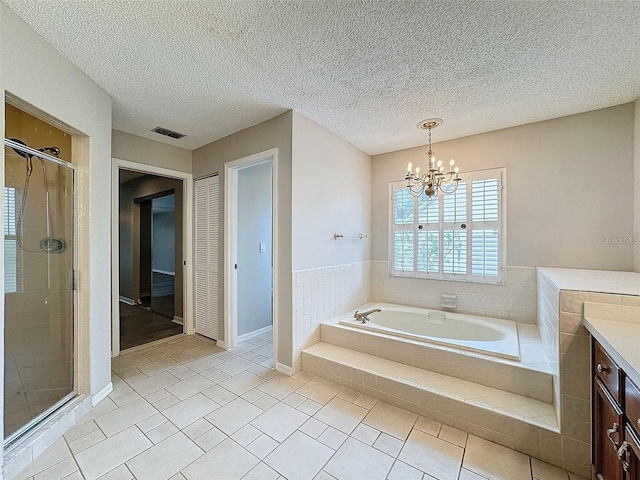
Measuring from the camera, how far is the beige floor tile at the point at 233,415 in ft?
6.20

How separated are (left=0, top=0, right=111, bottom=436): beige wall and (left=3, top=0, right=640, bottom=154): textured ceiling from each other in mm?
137

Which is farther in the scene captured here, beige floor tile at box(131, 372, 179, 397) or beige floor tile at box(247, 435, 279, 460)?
beige floor tile at box(131, 372, 179, 397)

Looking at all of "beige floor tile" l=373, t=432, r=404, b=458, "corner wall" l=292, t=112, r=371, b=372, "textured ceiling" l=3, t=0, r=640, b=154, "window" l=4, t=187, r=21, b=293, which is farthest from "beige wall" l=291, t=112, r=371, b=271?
"window" l=4, t=187, r=21, b=293

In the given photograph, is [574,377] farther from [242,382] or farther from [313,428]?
[242,382]

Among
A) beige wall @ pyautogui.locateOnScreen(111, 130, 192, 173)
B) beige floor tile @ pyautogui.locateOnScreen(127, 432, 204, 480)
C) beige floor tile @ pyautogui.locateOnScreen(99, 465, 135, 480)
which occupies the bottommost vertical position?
beige floor tile @ pyautogui.locateOnScreen(127, 432, 204, 480)

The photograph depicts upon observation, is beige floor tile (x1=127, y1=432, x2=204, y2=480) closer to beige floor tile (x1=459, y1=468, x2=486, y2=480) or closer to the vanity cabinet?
beige floor tile (x1=459, y1=468, x2=486, y2=480)

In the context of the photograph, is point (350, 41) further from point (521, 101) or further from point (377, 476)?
point (377, 476)

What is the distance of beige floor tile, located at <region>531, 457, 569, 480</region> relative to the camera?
1496 mm

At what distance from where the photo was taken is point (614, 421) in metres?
1.17

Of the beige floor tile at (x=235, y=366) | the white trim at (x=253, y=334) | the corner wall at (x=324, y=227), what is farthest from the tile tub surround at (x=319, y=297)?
the white trim at (x=253, y=334)

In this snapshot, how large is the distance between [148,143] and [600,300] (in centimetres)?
429

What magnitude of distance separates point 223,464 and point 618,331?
7.03 feet

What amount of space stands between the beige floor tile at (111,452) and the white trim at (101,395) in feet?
1.70

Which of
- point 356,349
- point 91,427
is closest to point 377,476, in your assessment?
point 356,349
